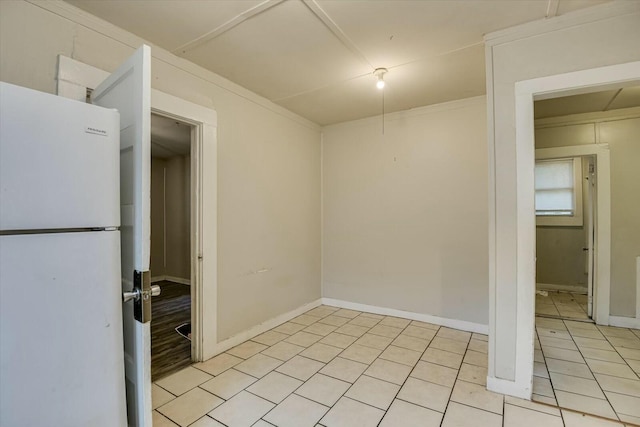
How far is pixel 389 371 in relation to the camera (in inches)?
98.0

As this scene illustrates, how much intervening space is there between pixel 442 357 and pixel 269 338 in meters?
1.73

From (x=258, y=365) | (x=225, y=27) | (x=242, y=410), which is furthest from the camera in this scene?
(x=258, y=365)

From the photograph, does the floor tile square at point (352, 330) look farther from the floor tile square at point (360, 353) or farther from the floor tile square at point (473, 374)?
the floor tile square at point (473, 374)

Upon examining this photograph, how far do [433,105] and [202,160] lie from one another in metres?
2.71

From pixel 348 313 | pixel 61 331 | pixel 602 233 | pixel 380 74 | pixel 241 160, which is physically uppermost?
pixel 380 74

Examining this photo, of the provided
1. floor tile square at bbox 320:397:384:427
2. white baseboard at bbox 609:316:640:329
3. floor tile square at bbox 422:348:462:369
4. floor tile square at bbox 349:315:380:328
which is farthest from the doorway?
white baseboard at bbox 609:316:640:329

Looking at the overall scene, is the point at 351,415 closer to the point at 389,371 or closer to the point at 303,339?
the point at 389,371

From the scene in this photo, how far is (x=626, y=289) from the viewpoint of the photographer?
347cm

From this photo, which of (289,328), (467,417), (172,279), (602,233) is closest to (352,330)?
(289,328)

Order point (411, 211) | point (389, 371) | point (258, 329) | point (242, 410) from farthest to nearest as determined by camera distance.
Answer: point (411, 211) → point (258, 329) → point (389, 371) → point (242, 410)

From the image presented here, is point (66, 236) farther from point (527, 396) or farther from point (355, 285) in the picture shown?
point (355, 285)

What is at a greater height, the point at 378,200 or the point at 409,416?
the point at 378,200

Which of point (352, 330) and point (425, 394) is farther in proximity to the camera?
point (352, 330)

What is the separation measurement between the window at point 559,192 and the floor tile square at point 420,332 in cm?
329
